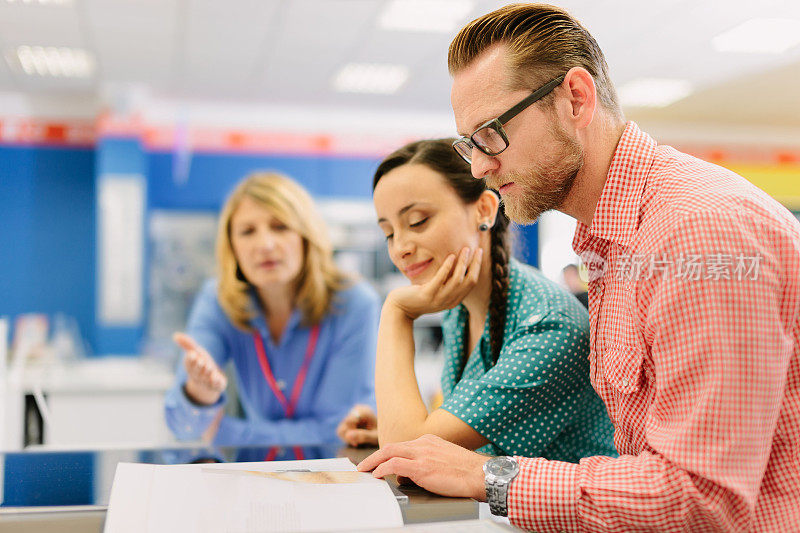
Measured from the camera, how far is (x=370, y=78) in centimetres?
621

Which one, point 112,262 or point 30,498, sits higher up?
point 112,262

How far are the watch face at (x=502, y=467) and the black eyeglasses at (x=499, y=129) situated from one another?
0.45 m

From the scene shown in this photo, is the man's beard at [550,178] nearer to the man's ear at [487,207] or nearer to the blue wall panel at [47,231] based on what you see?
the man's ear at [487,207]

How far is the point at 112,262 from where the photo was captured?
6477 millimetres

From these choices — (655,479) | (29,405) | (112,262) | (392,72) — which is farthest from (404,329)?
(112,262)

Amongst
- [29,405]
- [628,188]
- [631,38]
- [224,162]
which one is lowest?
[29,405]

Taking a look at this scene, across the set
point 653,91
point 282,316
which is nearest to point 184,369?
point 282,316

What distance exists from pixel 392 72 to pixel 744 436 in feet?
18.3

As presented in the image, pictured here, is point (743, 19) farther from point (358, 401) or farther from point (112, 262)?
point (112, 262)

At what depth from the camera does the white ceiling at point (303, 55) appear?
4.68 m

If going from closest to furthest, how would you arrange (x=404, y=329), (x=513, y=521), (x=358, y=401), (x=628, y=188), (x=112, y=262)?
(x=513, y=521), (x=628, y=188), (x=404, y=329), (x=358, y=401), (x=112, y=262)

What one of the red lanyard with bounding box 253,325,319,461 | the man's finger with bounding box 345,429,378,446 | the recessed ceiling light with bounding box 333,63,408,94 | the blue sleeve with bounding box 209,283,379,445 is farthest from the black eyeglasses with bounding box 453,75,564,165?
the recessed ceiling light with bounding box 333,63,408,94

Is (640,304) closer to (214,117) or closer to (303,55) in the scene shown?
(303,55)

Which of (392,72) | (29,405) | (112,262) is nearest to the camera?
(29,405)
